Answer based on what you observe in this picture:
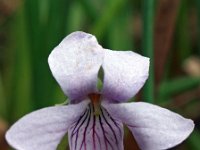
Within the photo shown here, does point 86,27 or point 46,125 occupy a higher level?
point 46,125

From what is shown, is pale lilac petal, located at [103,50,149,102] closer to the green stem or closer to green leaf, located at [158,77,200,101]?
the green stem

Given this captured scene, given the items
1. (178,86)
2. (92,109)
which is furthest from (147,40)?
(178,86)

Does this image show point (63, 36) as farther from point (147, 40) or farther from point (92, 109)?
point (92, 109)

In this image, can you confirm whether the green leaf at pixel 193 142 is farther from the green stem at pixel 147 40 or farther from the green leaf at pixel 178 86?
the green stem at pixel 147 40

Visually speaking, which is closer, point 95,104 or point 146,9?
point 95,104

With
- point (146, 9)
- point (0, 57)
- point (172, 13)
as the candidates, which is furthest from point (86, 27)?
point (146, 9)

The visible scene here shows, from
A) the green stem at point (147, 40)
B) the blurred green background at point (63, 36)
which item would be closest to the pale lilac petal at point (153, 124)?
the green stem at point (147, 40)

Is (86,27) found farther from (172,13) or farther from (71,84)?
(71,84)
